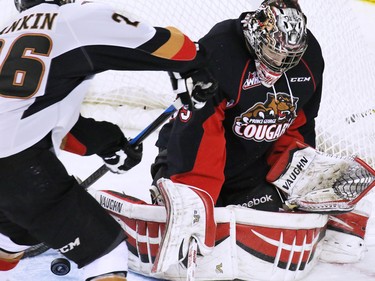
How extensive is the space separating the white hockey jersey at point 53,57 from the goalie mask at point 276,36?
1.82 feet

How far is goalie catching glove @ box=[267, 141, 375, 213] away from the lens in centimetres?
216

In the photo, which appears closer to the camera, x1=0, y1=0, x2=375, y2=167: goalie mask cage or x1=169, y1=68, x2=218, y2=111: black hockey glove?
x1=169, y1=68, x2=218, y2=111: black hockey glove

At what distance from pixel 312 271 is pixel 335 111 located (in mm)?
1035

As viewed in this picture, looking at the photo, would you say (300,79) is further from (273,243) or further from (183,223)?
(183,223)

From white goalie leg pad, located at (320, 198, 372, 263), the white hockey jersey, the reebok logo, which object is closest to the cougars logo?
the reebok logo

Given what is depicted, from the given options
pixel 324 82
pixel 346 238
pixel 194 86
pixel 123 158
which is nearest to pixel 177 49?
pixel 194 86

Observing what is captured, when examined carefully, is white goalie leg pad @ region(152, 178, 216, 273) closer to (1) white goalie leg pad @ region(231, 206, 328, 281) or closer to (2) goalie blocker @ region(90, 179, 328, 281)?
(2) goalie blocker @ region(90, 179, 328, 281)

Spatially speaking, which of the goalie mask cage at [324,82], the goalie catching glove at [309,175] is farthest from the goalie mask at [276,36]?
the goalie mask cage at [324,82]

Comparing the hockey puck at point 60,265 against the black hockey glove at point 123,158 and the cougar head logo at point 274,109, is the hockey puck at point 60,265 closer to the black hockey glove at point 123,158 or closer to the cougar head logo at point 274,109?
the black hockey glove at point 123,158

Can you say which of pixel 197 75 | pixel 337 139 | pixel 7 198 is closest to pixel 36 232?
pixel 7 198

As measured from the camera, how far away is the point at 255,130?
2133 mm

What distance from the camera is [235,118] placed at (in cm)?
212

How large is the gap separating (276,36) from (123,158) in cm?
53

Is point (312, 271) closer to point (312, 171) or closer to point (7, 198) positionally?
point (312, 171)
